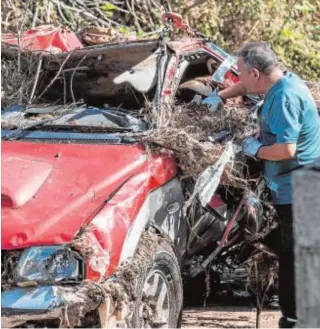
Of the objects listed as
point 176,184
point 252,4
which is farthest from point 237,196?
point 252,4

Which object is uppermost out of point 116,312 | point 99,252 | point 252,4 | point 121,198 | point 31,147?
point 252,4

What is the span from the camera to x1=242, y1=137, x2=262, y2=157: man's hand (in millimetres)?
5520

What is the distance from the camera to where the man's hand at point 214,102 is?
6.33m

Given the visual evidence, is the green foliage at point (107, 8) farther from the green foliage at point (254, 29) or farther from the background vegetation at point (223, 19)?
the green foliage at point (254, 29)

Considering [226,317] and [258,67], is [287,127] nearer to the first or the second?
[258,67]

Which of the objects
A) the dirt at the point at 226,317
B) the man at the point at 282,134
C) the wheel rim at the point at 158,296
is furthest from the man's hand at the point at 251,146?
the dirt at the point at 226,317

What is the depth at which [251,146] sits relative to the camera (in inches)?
219

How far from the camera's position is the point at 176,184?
566cm

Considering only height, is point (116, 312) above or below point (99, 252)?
below

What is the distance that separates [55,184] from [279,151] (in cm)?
135

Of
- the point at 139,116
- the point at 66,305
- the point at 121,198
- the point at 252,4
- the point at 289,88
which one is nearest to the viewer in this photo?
the point at 66,305

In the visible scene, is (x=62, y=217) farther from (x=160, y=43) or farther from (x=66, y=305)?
(x=160, y=43)

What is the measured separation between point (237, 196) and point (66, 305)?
196 cm

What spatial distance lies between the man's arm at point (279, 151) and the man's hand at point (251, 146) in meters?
0.06
